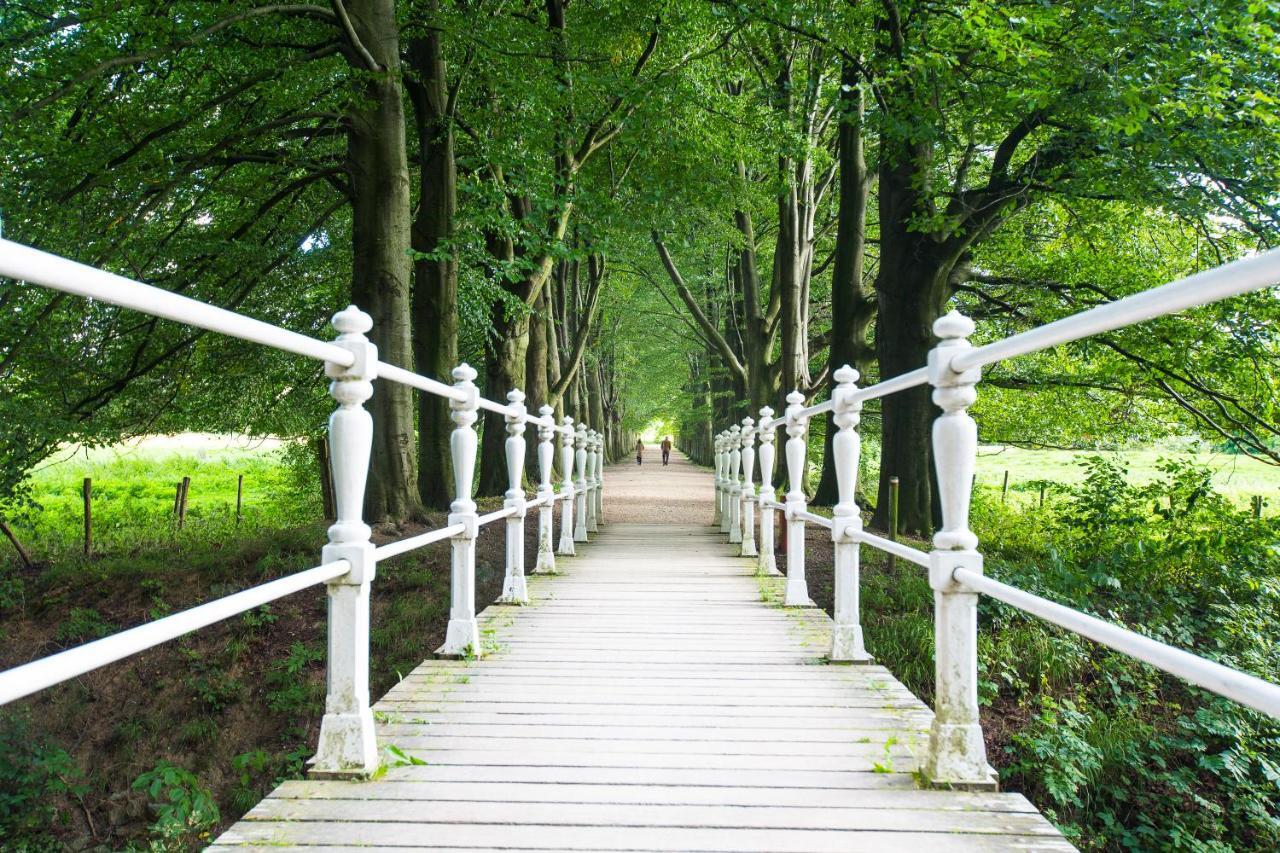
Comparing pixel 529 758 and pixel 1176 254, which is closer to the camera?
pixel 529 758

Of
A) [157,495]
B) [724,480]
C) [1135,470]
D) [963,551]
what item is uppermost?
[963,551]

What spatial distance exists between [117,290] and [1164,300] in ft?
6.41

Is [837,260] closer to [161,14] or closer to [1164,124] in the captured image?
[1164,124]

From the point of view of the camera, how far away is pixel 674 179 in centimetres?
1358

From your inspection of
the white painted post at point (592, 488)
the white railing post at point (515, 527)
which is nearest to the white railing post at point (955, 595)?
the white railing post at point (515, 527)

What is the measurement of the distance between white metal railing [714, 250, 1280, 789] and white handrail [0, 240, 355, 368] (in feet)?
6.00

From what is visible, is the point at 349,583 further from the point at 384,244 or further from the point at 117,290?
the point at 384,244

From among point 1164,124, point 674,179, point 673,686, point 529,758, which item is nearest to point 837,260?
point 674,179

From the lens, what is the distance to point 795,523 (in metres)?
5.26

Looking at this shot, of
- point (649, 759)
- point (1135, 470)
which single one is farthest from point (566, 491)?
point (1135, 470)

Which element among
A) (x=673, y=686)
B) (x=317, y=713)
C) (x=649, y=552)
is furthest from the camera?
(x=649, y=552)

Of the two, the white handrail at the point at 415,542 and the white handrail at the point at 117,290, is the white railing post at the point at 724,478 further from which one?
the white handrail at the point at 117,290

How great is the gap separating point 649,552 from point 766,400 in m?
9.41

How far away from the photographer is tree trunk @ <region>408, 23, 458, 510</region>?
10.2 meters
